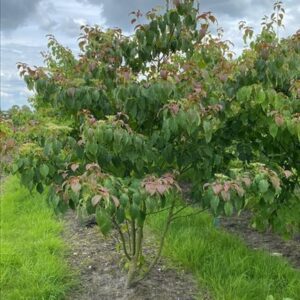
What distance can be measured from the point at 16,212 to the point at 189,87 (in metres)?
4.44

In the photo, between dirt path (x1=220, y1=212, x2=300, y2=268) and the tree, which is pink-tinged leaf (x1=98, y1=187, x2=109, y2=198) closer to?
the tree

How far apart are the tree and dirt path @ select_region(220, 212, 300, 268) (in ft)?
4.72

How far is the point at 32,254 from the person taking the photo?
17.2 feet

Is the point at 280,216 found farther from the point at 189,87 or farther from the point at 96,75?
the point at 96,75

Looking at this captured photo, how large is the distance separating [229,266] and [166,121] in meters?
1.98

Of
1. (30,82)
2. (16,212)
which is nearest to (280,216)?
(30,82)

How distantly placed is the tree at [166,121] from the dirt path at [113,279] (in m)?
0.25

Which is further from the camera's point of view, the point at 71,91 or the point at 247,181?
the point at 71,91

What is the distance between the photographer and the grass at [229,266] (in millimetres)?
4270

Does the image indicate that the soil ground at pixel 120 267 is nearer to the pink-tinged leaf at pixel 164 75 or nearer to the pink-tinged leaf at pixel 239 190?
the pink-tinged leaf at pixel 239 190

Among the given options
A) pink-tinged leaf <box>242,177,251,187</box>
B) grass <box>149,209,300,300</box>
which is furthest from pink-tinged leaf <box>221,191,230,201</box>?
grass <box>149,209,300,300</box>

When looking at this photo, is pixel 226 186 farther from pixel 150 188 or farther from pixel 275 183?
pixel 150 188

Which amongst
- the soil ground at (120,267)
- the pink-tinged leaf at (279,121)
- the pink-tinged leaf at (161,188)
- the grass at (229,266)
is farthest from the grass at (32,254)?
the pink-tinged leaf at (279,121)

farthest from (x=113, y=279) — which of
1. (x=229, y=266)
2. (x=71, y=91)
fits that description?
(x=71, y=91)
